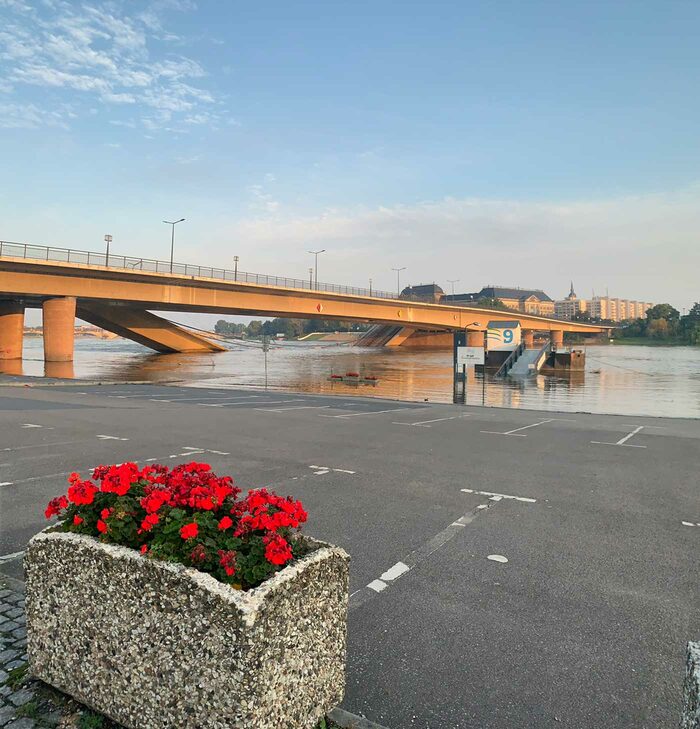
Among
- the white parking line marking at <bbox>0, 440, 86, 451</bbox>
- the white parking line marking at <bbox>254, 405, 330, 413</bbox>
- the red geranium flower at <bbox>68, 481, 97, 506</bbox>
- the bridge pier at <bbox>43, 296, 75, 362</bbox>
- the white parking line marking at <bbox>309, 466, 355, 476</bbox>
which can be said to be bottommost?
the white parking line marking at <bbox>254, 405, 330, 413</bbox>

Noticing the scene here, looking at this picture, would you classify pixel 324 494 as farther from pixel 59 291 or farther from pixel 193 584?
pixel 59 291

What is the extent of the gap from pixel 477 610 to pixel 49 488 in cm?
725

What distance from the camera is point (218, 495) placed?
132 inches

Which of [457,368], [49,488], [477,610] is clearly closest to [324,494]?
[477,610]

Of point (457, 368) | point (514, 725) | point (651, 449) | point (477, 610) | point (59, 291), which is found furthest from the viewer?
point (59, 291)

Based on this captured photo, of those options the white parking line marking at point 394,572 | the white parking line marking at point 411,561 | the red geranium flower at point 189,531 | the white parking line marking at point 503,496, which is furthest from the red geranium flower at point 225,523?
the white parking line marking at point 503,496

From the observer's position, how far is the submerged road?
11.5 feet

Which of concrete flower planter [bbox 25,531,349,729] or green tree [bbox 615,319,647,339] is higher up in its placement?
green tree [bbox 615,319,647,339]

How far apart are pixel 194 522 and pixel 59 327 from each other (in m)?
48.4

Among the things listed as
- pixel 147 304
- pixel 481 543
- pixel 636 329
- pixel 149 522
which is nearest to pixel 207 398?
pixel 481 543

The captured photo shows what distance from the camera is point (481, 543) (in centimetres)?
618

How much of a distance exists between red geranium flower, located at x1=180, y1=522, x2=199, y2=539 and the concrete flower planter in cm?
18

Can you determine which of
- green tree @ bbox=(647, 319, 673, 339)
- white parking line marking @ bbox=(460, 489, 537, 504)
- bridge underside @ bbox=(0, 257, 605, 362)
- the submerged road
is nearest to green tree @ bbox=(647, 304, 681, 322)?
green tree @ bbox=(647, 319, 673, 339)

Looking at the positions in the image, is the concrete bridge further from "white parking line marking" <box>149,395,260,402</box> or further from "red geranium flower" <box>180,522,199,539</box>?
"red geranium flower" <box>180,522,199,539</box>
